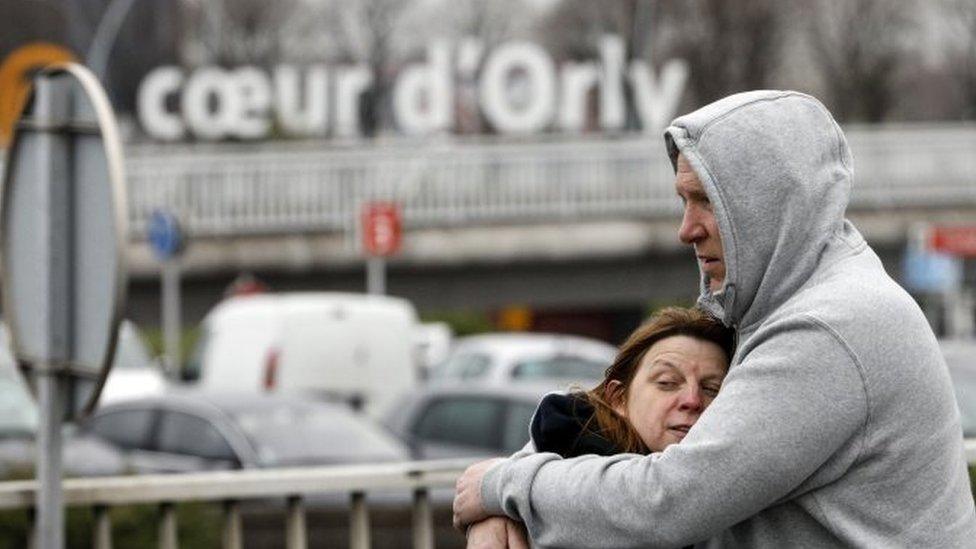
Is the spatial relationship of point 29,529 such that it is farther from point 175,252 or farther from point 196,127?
point 196,127

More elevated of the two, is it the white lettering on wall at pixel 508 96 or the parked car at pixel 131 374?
the parked car at pixel 131 374

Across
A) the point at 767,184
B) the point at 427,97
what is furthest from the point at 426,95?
the point at 767,184

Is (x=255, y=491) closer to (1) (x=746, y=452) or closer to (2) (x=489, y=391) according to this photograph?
(1) (x=746, y=452)

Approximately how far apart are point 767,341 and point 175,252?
90.5 ft

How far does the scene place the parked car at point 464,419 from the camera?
16.5m

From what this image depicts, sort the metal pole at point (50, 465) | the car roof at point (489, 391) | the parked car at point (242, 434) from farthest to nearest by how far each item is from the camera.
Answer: the car roof at point (489, 391), the parked car at point (242, 434), the metal pole at point (50, 465)

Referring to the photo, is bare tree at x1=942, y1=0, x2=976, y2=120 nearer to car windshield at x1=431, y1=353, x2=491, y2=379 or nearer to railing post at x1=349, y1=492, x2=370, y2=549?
car windshield at x1=431, y1=353, x2=491, y2=379

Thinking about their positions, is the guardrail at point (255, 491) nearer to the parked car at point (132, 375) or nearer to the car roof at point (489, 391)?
the car roof at point (489, 391)

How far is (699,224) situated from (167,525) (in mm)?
3416

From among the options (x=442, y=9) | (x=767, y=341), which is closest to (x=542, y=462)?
(x=767, y=341)

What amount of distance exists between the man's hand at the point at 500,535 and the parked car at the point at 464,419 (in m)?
12.7

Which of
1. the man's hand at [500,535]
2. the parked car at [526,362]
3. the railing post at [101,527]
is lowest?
the parked car at [526,362]

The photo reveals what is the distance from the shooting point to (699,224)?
3244 mm

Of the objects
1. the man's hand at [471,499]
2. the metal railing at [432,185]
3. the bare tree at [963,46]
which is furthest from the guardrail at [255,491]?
the bare tree at [963,46]
